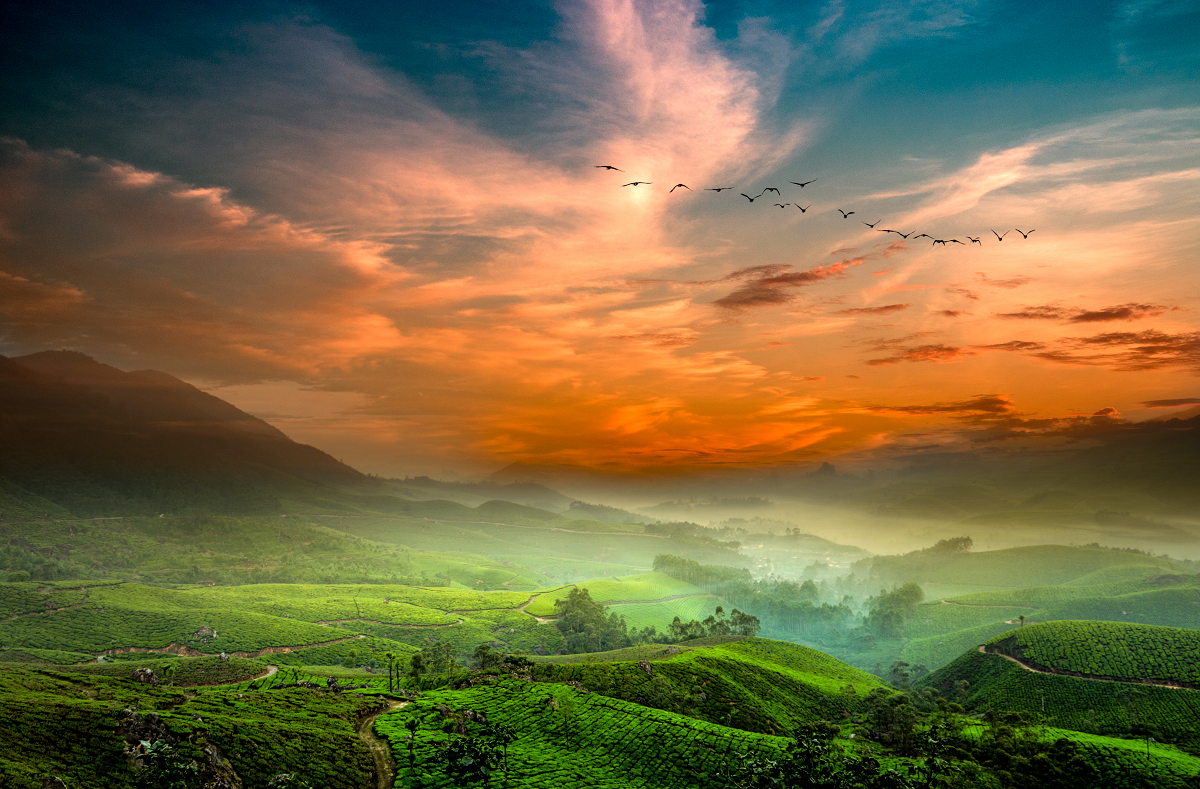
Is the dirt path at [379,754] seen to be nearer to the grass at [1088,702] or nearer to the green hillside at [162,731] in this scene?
the green hillside at [162,731]

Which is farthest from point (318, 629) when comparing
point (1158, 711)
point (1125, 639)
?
point (1125, 639)

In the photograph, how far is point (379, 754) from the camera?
66750mm

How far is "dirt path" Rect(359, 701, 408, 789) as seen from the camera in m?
61.8

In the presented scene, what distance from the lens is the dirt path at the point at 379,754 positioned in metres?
61.8

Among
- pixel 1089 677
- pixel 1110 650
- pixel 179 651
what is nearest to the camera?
pixel 1089 677

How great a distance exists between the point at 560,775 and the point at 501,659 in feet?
176

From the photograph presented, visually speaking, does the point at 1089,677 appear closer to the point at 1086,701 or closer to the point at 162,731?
the point at 1086,701

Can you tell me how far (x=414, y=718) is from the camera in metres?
77.6

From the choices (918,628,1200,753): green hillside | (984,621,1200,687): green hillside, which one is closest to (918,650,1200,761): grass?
(918,628,1200,753): green hillside

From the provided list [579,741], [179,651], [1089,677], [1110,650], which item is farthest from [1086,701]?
[179,651]

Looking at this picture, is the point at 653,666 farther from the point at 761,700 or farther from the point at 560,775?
the point at 560,775

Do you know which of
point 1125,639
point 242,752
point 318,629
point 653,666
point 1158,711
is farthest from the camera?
point 318,629

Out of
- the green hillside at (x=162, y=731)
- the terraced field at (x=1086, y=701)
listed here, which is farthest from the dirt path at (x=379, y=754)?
the terraced field at (x=1086, y=701)

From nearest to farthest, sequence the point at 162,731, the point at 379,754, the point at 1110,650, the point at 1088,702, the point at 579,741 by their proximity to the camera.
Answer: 1. the point at 162,731
2. the point at 379,754
3. the point at 579,741
4. the point at 1088,702
5. the point at 1110,650
